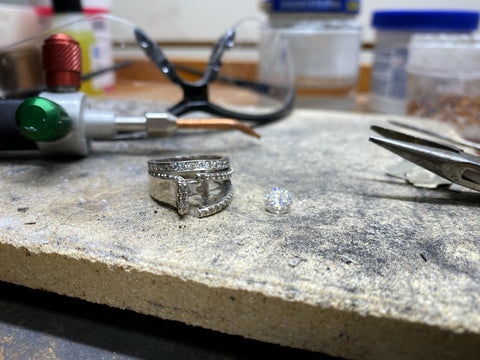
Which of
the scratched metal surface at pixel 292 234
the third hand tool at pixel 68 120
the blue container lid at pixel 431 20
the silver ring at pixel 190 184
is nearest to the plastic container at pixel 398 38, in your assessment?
the blue container lid at pixel 431 20

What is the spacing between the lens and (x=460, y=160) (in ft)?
1.24

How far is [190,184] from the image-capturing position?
0.36m

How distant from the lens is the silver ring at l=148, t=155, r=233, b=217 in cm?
35

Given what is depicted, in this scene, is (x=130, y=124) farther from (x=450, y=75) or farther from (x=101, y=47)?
(x=450, y=75)

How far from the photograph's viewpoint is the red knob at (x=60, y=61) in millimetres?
476

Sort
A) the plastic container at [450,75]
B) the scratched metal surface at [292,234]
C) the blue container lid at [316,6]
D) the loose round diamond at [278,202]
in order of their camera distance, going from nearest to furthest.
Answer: the scratched metal surface at [292,234], the loose round diamond at [278,202], the plastic container at [450,75], the blue container lid at [316,6]

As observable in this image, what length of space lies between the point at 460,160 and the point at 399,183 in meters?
0.09

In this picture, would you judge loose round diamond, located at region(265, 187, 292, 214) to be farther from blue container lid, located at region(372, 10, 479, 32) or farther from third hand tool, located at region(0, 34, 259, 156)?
blue container lid, located at region(372, 10, 479, 32)

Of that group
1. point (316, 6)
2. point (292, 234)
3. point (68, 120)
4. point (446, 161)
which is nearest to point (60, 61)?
point (68, 120)

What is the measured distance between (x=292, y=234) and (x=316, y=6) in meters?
0.67

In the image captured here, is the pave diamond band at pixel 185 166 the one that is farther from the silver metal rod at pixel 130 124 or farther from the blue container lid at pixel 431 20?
the blue container lid at pixel 431 20

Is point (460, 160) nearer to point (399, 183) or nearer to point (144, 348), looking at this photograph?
point (399, 183)

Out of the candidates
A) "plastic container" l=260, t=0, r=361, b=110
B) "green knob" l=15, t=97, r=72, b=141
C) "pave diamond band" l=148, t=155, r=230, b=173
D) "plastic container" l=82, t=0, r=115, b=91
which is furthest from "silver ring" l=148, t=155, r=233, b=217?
"plastic container" l=260, t=0, r=361, b=110

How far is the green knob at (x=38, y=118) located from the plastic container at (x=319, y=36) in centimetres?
58
